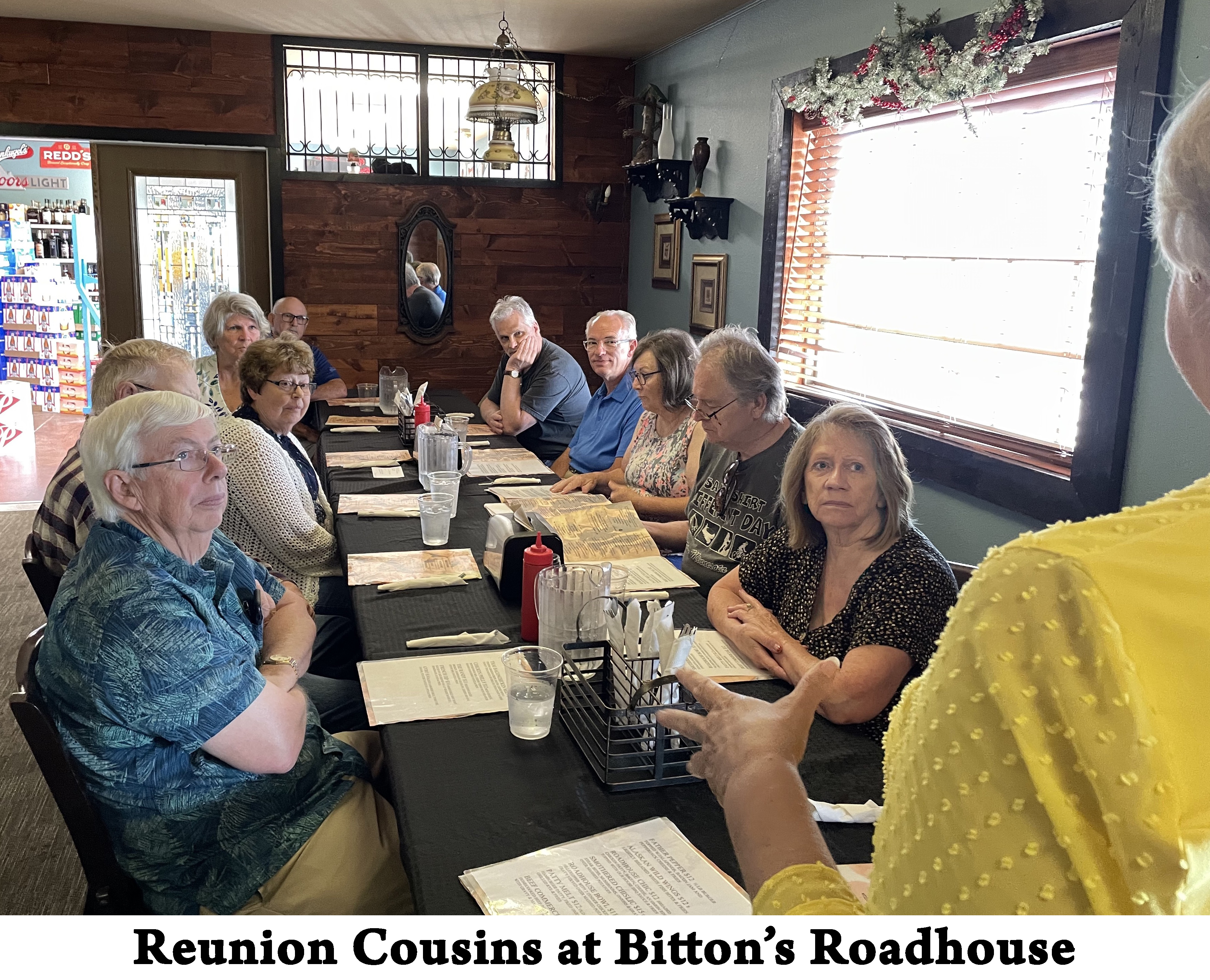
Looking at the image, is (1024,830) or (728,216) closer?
(1024,830)

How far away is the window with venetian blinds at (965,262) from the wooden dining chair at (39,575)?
2.64 metres

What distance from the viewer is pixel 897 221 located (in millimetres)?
3551

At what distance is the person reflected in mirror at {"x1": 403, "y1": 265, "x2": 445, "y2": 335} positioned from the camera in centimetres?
624

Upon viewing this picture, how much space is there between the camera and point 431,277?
626cm

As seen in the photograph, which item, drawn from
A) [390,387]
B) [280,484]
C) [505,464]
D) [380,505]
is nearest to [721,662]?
[280,484]

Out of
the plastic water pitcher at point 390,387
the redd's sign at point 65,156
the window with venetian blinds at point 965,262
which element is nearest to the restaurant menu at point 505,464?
the plastic water pitcher at point 390,387

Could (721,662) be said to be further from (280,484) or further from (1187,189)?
(280,484)

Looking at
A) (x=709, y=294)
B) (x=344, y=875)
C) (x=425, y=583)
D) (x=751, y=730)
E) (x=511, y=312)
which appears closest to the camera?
(x=751, y=730)

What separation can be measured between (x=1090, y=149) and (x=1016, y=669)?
2618 mm

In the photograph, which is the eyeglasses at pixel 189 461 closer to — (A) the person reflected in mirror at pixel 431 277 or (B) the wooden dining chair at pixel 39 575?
(B) the wooden dining chair at pixel 39 575

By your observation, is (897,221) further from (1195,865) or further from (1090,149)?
(1195,865)

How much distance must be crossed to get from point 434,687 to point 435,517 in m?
0.89
